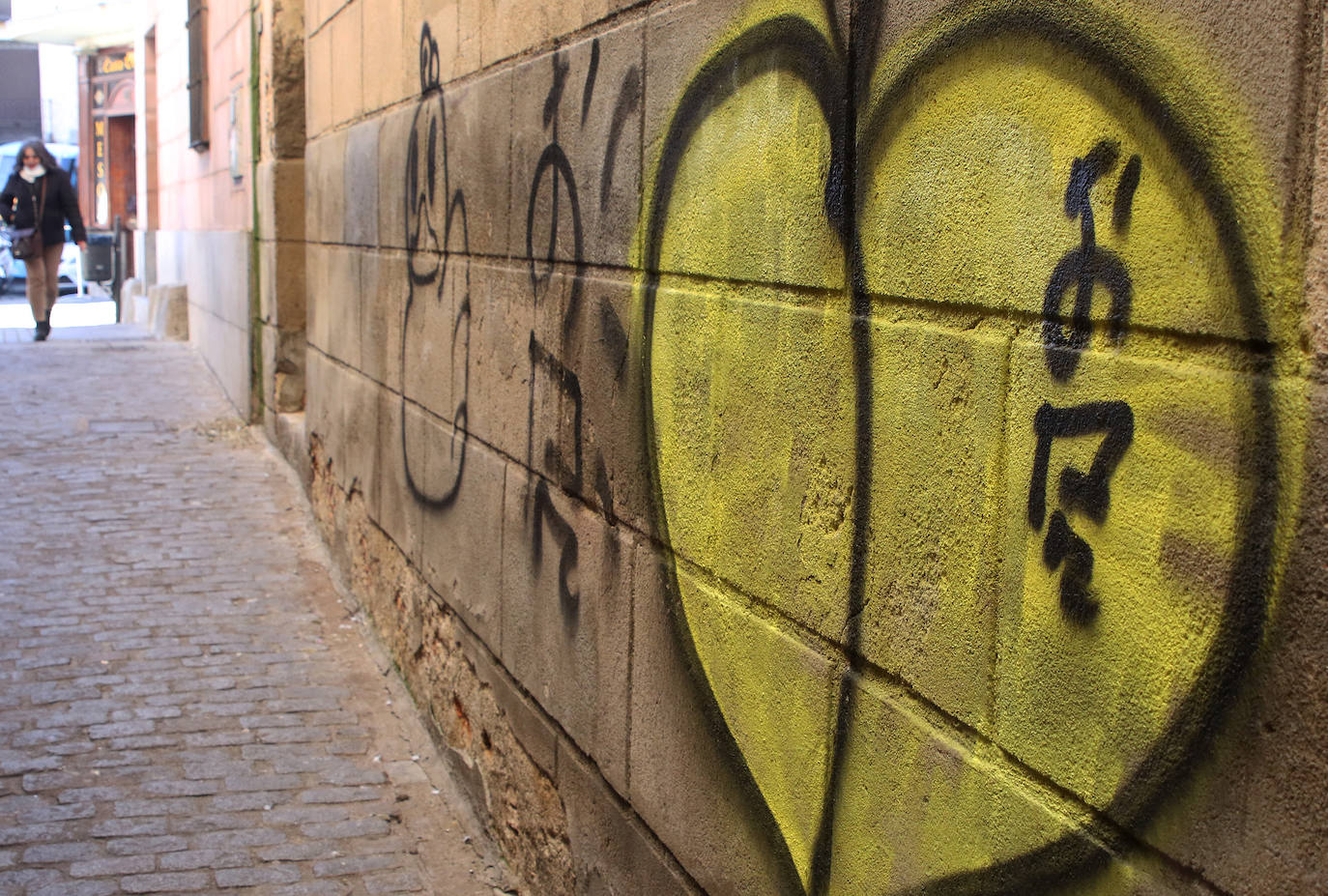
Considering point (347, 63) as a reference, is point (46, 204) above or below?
below

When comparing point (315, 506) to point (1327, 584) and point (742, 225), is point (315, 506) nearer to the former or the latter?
point (742, 225)

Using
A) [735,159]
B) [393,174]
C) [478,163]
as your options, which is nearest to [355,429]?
[393,174]

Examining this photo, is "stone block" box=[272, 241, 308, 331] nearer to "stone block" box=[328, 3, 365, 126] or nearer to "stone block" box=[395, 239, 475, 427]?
"stone block" box=[328, 3, 365, 126]

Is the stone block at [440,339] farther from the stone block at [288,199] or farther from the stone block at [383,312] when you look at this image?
the stone block at [288,199]

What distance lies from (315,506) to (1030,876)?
19.0ft

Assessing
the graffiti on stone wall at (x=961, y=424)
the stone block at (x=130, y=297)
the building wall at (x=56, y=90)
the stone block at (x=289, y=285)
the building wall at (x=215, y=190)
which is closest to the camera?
the graffiti on stone wall at (x=961, y=424)

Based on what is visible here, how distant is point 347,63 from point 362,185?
0.66m

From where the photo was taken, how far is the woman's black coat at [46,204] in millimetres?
14383

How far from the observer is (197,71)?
12141mm

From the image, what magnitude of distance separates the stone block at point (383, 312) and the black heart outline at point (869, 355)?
249 centimetres

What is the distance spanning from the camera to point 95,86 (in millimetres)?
23578

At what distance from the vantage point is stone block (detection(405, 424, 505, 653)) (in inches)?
148

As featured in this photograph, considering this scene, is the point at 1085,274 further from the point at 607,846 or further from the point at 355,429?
the point at 355,429

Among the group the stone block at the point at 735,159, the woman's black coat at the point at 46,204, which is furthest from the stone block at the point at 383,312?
the woman's black coat at the point at 46,204
